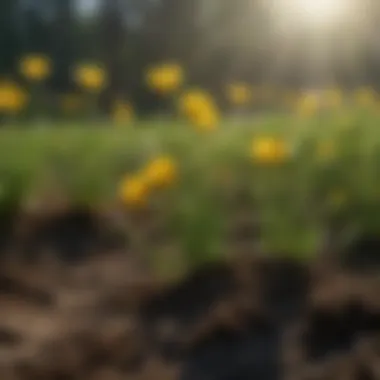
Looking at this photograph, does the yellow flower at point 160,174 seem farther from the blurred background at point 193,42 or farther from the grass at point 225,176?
the blurred background at point 193,42

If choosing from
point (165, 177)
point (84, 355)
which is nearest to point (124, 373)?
point (84, 355)

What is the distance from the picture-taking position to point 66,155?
1.76ft

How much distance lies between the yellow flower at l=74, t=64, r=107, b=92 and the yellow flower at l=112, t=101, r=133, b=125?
22 mm

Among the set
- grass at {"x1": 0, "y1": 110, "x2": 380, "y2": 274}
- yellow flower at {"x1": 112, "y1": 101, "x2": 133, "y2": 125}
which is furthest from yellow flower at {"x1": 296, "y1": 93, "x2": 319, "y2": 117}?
yellow flower at {"x1": 112, "y1": 101, "x2": 133, "y2": 125}

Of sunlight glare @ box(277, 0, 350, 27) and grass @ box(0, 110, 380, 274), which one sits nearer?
grass @ box(0, 110, 380, 274)

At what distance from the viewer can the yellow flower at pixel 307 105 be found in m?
0.59

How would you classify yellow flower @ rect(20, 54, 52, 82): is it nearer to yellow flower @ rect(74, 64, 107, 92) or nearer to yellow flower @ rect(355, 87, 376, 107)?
yellow flower @ rect(74, 64, 107, 92)

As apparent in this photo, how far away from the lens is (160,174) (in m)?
0.45

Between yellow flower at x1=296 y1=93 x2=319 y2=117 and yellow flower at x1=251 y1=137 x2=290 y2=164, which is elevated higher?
yellow flower at x1=296 y1=93 x2=319 y2=117

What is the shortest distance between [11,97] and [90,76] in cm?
7

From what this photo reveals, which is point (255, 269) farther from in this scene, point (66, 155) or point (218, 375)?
point (66, 155)

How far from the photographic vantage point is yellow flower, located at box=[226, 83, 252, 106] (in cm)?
65

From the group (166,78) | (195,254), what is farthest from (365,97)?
(195,254)

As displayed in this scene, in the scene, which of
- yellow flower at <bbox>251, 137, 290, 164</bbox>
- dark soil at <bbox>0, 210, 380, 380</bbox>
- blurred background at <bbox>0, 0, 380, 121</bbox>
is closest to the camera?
dark soil at <bbox>0, 210, 380, 380</bbox>
